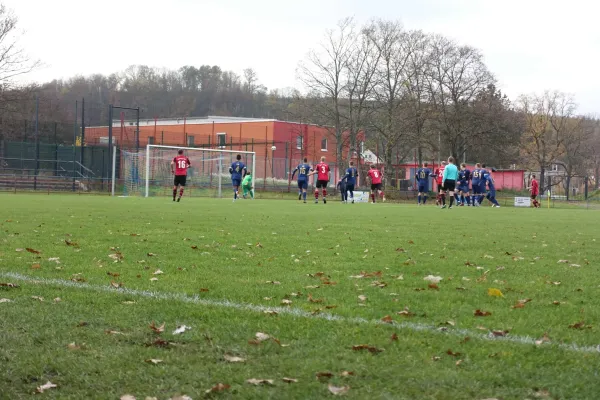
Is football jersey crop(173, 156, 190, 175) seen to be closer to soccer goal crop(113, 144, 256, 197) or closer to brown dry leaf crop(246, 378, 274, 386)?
soccer goal crop(113, 144, 256, 197)

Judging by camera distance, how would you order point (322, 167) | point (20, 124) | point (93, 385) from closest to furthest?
point (93, 385), point (322, 167), point (20, 124)

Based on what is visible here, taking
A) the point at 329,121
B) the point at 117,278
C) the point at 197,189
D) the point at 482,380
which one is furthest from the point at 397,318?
the point at 329,121

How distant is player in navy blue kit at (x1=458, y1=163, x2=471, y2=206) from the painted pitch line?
28371mm

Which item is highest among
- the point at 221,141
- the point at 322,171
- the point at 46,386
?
the point at 221,141

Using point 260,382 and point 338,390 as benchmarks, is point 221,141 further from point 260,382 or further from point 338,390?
point 338,390

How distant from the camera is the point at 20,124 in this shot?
170 ft

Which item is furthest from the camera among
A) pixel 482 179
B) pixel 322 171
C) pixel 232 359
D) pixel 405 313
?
pixel 482 179

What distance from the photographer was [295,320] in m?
4.70

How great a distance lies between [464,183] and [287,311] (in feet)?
99.1

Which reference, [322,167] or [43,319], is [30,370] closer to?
[43,319]

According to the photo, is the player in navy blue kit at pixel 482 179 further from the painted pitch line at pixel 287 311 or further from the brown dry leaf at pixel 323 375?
the brown dry leaf at pixel 323 375

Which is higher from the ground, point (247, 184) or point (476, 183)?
point (476, 183)

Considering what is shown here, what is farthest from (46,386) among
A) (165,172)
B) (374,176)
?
(165,172)

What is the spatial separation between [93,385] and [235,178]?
87.3 ft
